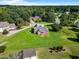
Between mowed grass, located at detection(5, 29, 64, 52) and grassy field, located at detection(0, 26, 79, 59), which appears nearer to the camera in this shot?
grassy field, located at detection(0, 26, 79, 59)

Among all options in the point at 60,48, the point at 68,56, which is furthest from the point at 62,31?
the point at 68,56

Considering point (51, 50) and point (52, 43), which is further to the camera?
point (52, 43)

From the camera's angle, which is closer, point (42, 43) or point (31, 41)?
point (42, 43)

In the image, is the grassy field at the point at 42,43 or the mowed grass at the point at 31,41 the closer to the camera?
the grassy field at the point at 42,43

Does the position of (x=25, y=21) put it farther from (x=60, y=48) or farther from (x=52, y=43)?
(x=60, y=48)

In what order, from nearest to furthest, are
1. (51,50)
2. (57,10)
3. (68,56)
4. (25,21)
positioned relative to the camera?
1. (68,56)
2. (51,50)
3. (25,21)
4. (57,10)

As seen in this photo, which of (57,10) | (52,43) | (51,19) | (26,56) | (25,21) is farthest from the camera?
(57,10)

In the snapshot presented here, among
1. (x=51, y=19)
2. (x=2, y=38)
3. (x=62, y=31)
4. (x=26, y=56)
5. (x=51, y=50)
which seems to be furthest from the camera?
(x=51, y=19)

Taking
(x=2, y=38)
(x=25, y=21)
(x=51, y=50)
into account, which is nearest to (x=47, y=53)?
(x=51, y=50)

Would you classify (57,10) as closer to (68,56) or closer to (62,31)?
(62,31)
